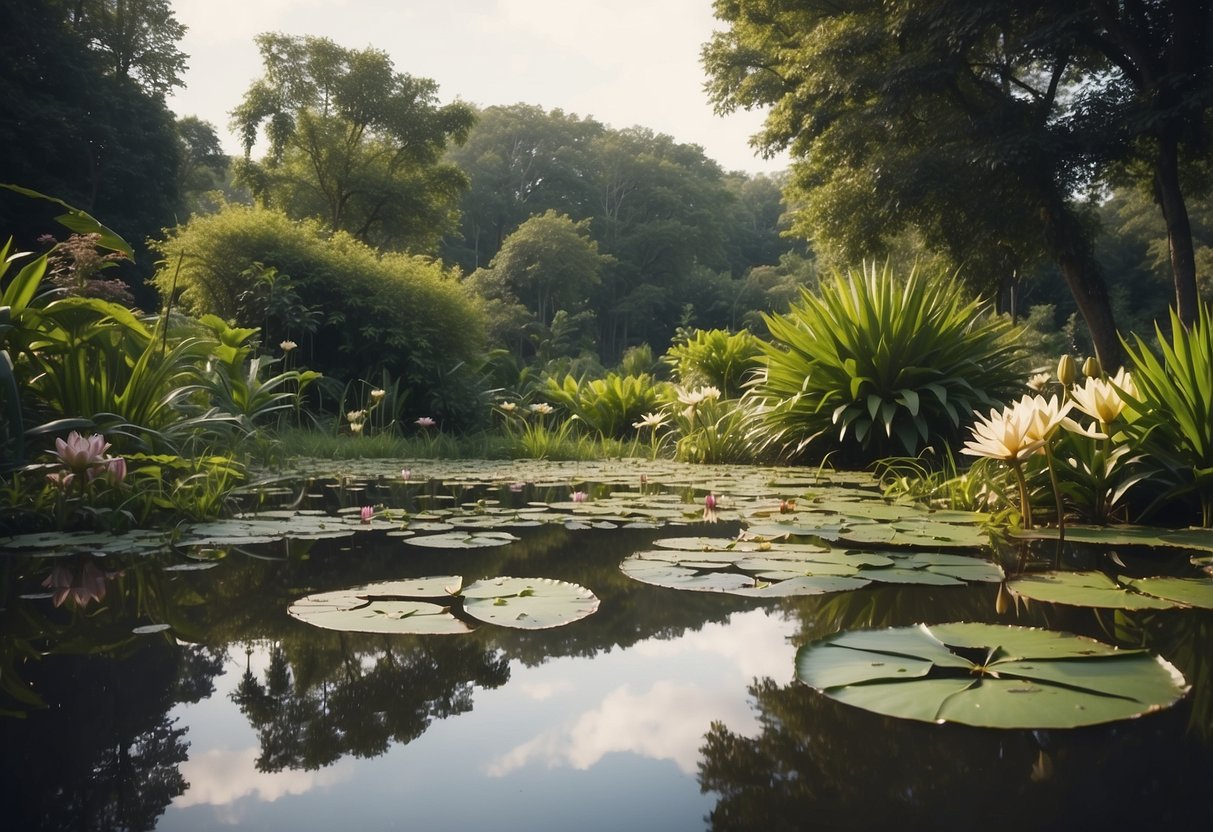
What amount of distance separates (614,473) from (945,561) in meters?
2.84

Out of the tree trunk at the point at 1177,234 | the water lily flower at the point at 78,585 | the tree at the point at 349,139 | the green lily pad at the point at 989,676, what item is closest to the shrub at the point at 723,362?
the tree trunk at the point at 1177,234

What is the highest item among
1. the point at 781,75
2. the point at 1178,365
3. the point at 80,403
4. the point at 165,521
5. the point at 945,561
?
the point at 781,75

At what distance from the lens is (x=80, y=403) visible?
253cm

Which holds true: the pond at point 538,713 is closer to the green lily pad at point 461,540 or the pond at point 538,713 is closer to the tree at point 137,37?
the green lily pad at point 461,540

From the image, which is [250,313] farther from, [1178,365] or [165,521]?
[1178,365]

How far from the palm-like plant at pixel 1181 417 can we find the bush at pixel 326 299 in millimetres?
6360

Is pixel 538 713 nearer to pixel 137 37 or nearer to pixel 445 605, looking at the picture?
pixel 445 605

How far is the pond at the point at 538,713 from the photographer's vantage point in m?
0.77

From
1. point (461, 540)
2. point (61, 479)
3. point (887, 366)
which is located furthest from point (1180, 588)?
point (887, 366)

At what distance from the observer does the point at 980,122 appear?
9.48 m

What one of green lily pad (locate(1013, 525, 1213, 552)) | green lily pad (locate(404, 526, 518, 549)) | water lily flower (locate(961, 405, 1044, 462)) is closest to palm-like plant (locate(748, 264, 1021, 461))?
green lily pad (locate(1013, 525, 1213, 552))

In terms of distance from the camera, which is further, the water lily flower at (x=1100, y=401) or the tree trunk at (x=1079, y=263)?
the tree trunk at (x=1079, y=263)

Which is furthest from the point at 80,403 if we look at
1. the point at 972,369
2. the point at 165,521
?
the point at 972,369

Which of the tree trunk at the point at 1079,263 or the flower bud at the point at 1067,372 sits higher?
the tree trunk at the point at 1079,263
